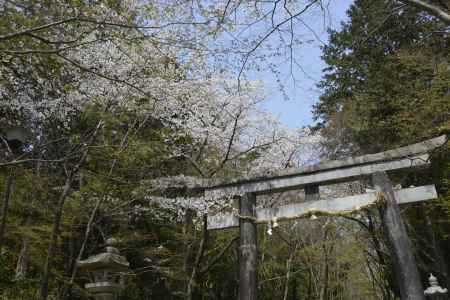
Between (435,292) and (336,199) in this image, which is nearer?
(336,199)

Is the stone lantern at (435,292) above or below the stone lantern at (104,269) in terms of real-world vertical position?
below

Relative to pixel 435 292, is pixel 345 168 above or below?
above

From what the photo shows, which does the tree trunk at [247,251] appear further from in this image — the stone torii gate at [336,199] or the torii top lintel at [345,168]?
the torii top lintel at [345,168]

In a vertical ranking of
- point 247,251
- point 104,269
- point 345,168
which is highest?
point 345,168

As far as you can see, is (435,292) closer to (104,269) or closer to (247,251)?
(247,251)

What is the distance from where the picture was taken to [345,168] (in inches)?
261

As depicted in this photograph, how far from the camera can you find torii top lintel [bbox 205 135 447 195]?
6418mm

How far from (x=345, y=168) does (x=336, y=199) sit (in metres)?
0.57

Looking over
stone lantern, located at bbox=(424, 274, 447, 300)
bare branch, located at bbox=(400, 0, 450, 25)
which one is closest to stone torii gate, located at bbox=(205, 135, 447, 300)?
stone lantern, located at bbox=(424, 274, 447, 300)

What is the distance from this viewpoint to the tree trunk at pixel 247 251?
6152 mm

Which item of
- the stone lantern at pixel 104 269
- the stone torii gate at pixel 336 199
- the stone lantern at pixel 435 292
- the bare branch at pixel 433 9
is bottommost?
the stone lantern at pixel 435 292

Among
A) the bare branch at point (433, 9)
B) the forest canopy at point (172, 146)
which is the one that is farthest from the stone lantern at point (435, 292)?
the bare branch at point (433, 9)

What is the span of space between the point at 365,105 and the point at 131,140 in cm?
700

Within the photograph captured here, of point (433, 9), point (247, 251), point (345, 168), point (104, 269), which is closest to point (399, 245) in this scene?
point (345, 168)
